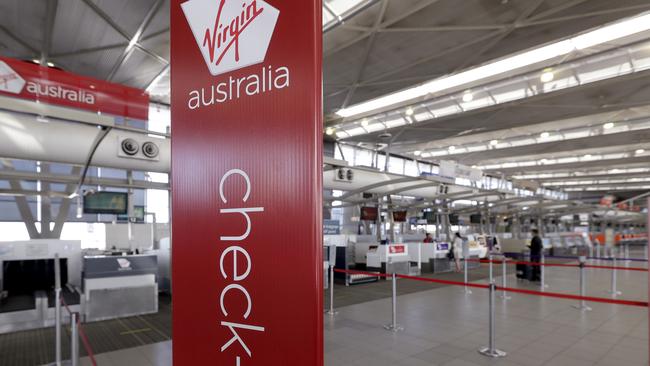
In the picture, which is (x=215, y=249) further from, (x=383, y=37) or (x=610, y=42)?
(x=610, y=42)

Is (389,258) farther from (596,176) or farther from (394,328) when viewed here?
(596,176)

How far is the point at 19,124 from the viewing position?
6105mm

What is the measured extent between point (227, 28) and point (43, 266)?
10763 millimetres

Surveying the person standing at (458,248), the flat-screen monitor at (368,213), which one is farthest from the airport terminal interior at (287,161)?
the flat-screen monitor at (368,213)

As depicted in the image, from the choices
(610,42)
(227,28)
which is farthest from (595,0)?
(227,28)

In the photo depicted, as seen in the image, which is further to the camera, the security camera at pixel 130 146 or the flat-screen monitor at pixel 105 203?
the flat-screen monitor at pixel 105 203

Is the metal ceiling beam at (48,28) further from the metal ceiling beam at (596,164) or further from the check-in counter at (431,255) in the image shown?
the metal ceiling beam at (596,164)

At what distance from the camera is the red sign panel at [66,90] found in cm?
580

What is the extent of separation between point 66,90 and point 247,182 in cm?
672

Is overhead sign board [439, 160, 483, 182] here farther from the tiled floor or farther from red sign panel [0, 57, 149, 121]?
red sign panel [0, 57, 149, 121]

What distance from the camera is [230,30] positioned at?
4.27 ft

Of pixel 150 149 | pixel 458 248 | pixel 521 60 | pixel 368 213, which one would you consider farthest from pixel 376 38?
pixel 458 248

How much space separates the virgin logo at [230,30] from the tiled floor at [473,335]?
195 inches

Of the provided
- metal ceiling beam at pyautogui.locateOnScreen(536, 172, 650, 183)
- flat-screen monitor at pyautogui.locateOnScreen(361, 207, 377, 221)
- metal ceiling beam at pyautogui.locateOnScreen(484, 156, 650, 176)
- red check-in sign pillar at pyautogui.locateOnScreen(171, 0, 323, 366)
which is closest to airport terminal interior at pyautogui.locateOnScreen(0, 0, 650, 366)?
red check-in sign pillar at pyautogui.locateOnScreen(171, 0, 323, 366)
